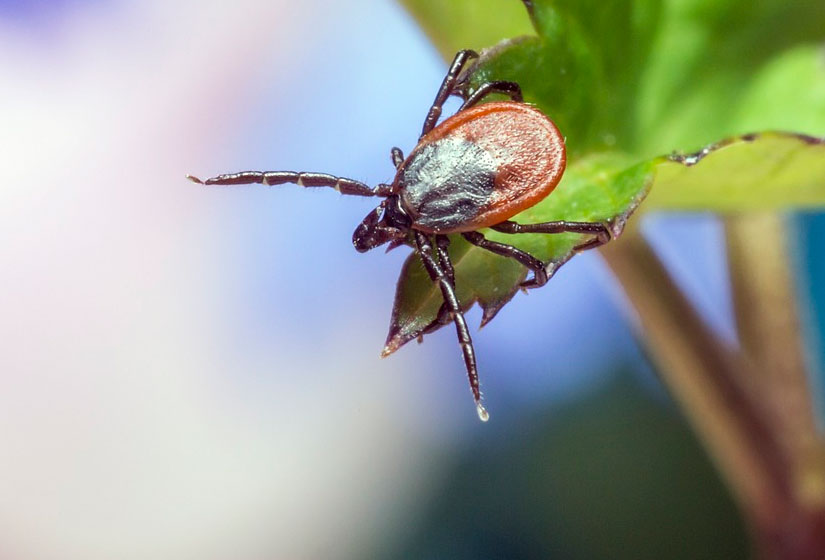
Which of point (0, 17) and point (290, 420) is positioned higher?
point (0, 17)

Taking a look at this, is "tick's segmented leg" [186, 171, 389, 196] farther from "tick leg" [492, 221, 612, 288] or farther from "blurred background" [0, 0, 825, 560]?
"blurred background" [0, 0, 825, 560]

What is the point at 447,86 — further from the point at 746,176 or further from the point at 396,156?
the point at 746,176

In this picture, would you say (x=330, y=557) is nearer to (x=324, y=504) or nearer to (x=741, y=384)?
(x=324, y=504)

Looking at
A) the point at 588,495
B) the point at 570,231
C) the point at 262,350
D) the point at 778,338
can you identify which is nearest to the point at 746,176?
the point at 570,231

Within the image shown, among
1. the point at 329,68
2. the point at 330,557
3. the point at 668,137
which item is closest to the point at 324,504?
the point at 330,557

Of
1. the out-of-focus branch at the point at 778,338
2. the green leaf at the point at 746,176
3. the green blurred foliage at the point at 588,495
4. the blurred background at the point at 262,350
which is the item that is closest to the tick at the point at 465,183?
the green leaf at the point at 746,176

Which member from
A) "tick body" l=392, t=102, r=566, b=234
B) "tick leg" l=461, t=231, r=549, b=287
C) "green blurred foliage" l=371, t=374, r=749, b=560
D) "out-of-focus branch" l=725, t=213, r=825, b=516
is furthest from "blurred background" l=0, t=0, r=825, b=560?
"tick leg" l=461, t=231, r=549, b=287

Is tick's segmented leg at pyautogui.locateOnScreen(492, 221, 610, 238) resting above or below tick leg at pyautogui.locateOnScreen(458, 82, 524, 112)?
below
